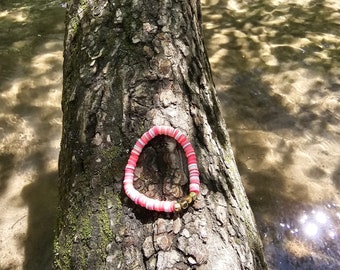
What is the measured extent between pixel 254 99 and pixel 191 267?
107 inches

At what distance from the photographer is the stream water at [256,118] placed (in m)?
2.67

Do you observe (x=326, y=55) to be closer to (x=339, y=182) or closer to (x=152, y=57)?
(x=339, y=182)

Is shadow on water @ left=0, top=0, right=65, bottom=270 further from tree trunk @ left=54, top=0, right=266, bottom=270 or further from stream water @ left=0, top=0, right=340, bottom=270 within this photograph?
tree trunk @ left=54, top=0, right=266, bottom=270

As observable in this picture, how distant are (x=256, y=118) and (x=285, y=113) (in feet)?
1.00

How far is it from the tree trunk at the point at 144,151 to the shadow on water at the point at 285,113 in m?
1.05

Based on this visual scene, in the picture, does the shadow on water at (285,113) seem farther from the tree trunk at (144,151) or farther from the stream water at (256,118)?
the tree trunk at (144,151)

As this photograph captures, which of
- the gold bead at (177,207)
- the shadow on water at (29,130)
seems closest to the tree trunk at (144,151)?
the gold bead at (177,207)

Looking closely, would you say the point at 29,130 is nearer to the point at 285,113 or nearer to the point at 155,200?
the point at 155,200

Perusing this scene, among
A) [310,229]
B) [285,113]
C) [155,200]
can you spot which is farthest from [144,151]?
[285,113]

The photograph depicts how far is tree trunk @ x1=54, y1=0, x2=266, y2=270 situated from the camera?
1.47 m

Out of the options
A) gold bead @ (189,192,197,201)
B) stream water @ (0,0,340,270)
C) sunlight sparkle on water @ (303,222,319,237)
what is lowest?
sunlight sparkle on water @ (303,222,319,237)

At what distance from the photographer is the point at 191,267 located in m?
1.40

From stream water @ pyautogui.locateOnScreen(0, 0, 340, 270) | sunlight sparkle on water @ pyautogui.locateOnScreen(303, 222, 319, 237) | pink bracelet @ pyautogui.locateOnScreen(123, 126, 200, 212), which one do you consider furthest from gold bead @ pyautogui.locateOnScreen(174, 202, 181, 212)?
sunlight sparkle on water @ pyautogui.locateOnScreen(303, 222, 319, 237)

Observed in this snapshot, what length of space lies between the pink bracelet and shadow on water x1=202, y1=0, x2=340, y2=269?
1.31 metres
